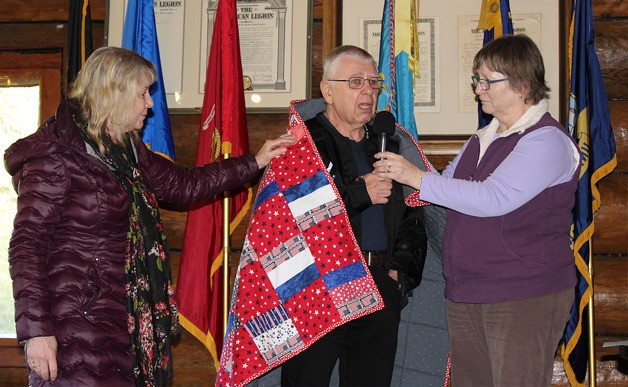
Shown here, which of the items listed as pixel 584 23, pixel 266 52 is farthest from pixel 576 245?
pixel 266 52

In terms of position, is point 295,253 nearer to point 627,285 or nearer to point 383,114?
point 383,114

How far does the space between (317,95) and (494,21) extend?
996 millimetres

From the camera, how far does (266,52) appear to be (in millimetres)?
3951

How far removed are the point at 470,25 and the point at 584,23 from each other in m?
0.58

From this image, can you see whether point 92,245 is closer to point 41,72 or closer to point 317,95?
point 317,95

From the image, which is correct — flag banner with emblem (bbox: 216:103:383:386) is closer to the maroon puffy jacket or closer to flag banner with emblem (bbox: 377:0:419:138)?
the maroon puffy jacket

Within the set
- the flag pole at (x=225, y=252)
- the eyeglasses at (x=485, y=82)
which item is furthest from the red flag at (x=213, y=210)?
the eyeglasses at (x=485, y=82)

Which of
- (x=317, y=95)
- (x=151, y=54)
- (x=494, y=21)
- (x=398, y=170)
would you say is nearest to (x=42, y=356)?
(x=398, y=170)

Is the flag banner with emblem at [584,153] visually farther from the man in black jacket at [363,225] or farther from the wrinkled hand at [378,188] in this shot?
the wrinkled hand at [378,188]

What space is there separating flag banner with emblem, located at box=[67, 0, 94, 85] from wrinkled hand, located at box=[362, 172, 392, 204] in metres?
1.84

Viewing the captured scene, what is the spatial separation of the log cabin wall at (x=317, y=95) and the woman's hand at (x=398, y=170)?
4.09 ft

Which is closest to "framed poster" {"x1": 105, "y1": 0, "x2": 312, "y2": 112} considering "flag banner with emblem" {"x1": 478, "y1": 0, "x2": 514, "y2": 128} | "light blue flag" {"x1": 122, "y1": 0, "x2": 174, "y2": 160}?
"light blue flag" {"x1": 122, "y1": 0, "x2": 174, "y2": 160}

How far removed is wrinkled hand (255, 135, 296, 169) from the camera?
285 centimetres

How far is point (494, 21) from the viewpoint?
140 inches
